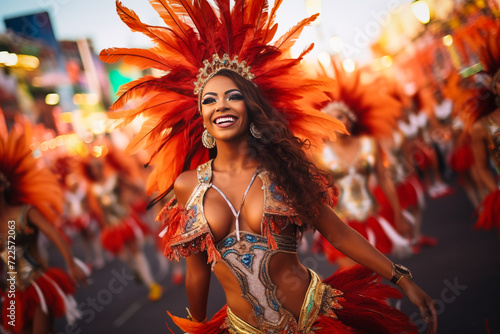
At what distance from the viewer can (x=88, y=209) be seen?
9.91m

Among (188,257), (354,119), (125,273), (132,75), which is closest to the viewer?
(188,257)

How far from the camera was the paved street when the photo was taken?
3.84 meters

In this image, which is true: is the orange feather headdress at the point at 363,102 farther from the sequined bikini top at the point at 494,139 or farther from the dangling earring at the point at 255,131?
the dangling earring at the point at 255,131

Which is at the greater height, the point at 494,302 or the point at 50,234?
the point at 50,234

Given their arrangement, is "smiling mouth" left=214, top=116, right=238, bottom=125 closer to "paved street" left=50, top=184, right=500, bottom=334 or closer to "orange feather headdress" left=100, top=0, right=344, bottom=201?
"orange feather headdress" left=100, top=0, right=344, bottom=201

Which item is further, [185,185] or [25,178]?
[25,178]

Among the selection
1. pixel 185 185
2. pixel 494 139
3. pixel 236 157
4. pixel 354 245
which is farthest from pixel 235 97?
pixel 494 139

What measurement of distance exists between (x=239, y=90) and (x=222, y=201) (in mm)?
586

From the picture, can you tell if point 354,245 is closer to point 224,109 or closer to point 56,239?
point 224,109

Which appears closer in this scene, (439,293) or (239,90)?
(239,90)

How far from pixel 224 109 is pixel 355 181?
274 cm

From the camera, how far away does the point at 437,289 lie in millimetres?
4328

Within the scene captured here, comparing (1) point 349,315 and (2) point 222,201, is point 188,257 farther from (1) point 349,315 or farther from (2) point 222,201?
(1) point 349,315

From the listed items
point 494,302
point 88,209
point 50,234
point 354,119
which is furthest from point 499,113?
point 88,209
